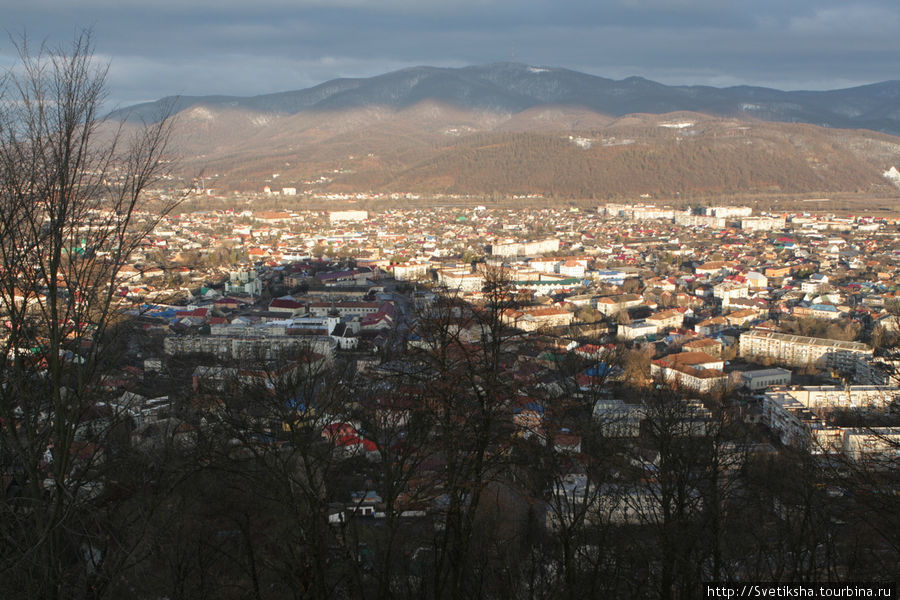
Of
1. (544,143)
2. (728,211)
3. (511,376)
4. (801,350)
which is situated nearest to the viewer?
(511,376)

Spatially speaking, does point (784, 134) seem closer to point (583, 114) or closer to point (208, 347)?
point (583, 114)

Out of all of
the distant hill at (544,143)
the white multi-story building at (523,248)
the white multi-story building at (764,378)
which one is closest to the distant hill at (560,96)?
the distant hill at (544,143)

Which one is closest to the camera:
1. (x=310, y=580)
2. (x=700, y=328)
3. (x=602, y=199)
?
(x=310, y=580)

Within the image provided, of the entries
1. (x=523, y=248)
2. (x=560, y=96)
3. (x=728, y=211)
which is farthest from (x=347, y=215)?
(x=560, y=96)

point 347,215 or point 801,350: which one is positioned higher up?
point 347,215

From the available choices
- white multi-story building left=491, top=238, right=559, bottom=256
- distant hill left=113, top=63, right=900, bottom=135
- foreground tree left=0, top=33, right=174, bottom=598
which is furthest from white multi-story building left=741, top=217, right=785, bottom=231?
distant hill left=113, top=63, right=900, bottom=135

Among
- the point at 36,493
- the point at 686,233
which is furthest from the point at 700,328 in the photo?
the point at 686,233

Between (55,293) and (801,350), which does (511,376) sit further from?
(801,350)

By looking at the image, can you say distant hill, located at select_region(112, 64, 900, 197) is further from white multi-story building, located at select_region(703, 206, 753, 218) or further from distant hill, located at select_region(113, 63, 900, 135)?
white multi-story building, located at select_region(703, 206, 753, 218)

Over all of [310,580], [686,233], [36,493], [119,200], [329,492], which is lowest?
[686,233]
